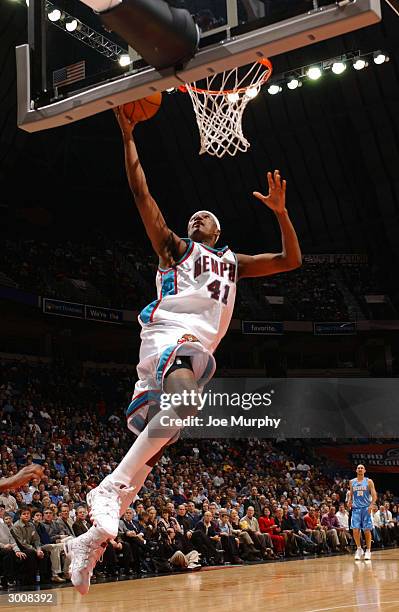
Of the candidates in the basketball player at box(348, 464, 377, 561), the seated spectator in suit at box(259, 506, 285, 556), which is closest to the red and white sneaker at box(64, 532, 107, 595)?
the basketball player at box(348, 464, 377, 561)

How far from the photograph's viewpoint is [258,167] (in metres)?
27.4

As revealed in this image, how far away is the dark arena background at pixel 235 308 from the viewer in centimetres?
1623

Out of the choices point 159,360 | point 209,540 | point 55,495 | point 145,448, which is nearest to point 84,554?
point 145,448

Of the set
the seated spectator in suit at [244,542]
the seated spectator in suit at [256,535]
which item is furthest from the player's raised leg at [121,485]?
the seated spectator in suit at [256,535]

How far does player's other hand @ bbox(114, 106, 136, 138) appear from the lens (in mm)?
4414

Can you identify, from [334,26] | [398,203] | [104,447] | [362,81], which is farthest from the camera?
[398,203]

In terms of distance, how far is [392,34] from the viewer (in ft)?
Answer: 71.7

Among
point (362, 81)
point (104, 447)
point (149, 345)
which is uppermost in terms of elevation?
point (362, 81)

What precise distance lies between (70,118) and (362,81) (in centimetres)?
2006

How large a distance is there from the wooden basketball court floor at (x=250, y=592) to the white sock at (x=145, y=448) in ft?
9.75

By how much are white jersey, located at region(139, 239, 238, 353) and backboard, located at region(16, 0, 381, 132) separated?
107 centimetres

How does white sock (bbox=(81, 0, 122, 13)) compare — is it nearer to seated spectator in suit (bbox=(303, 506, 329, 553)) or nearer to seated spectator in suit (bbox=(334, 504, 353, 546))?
seated spectator in suit (bbox=(303, 506, 329, 553))

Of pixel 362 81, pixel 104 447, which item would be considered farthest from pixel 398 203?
pixel 104 447

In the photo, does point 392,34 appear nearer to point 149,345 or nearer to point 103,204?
point 103,204
